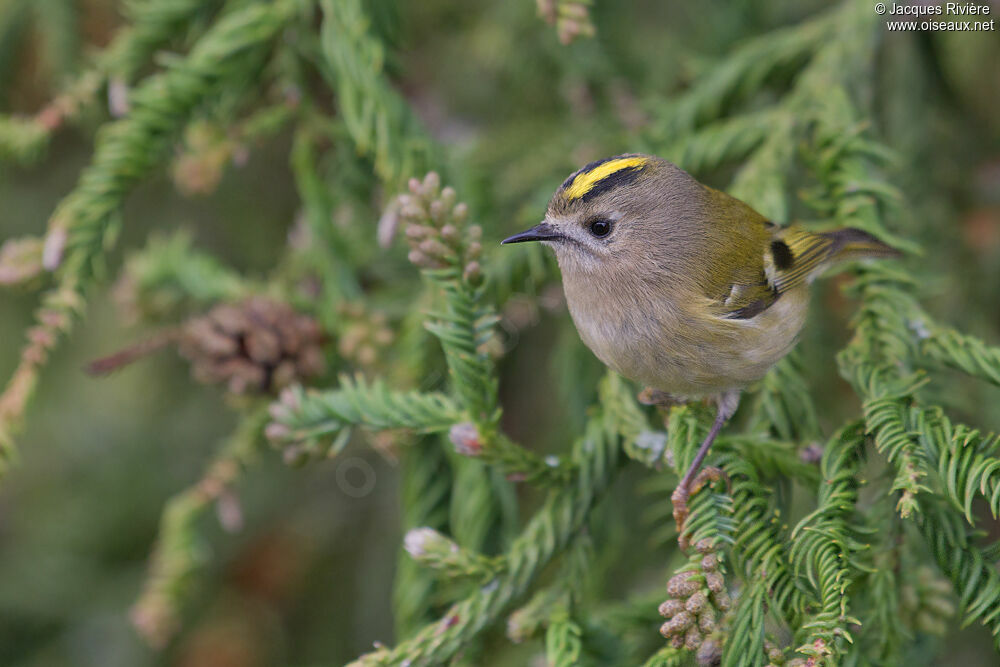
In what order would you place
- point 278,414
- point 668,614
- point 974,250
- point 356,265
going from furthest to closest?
point 974,250, point 356,265, point 278,414, point 668,614

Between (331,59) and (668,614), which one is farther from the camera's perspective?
(331,59)

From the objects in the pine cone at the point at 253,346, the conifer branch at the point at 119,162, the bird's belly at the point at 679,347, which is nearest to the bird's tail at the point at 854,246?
the bird's belly at the point at 679,347

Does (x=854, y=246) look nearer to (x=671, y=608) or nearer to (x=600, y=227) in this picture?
(x=600, y=227)

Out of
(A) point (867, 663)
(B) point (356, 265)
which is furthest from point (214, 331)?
(A) point (867, 663)

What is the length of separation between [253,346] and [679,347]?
1037mm

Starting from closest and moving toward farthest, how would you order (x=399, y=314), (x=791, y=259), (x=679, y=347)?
(x=679, y=347)
(x=791, y=259)
(x=399, y=314)

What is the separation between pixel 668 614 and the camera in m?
1.28

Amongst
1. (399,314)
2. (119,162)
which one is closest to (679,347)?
(399,314)

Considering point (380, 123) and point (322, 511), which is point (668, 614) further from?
point (322, 511)

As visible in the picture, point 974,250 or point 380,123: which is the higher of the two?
point 380,123

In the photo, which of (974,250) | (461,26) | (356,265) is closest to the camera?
(356,265)

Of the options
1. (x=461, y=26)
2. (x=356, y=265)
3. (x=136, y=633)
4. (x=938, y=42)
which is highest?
(x=461, y=26)

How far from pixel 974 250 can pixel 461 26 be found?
2.00 meters

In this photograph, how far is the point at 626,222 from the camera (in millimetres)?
2074
